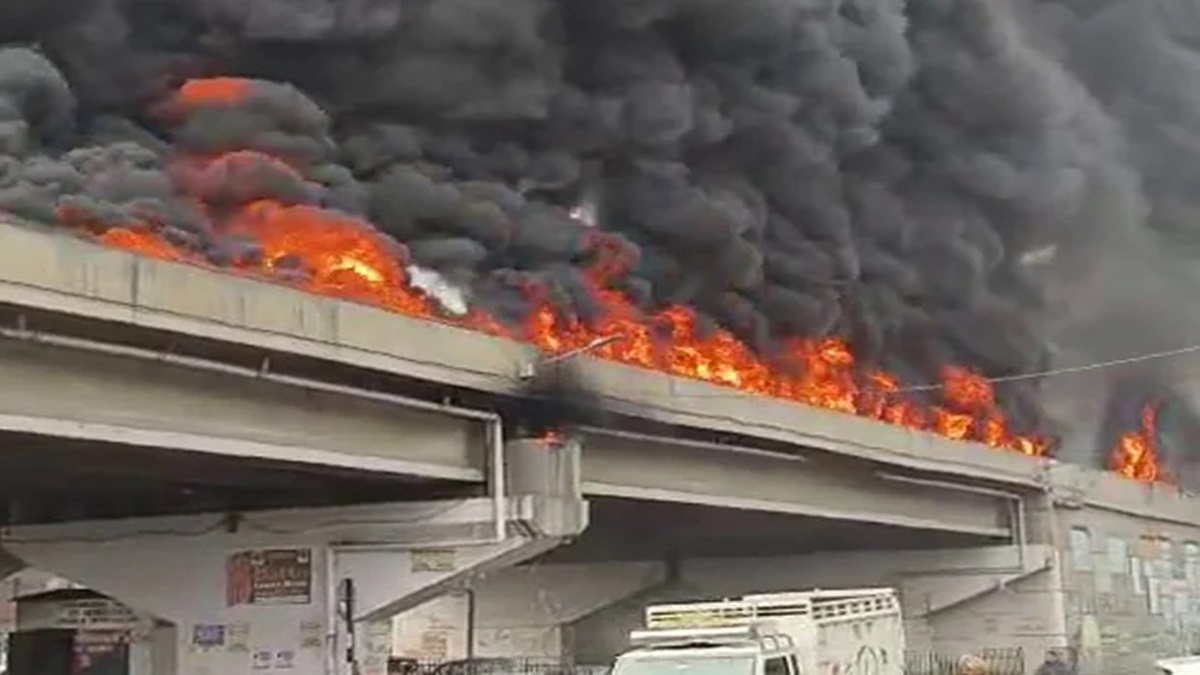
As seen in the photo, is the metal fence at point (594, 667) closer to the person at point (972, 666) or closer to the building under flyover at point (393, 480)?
the person at point (972, 666)

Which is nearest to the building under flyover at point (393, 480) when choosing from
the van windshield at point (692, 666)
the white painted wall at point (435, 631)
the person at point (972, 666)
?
the person at point (972, 666)

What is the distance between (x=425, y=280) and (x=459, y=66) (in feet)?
20.8

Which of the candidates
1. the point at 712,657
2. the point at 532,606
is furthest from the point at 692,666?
the point at 532,606

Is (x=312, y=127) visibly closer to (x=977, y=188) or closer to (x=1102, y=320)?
(x=977, y=188)

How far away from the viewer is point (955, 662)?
32.3 meters

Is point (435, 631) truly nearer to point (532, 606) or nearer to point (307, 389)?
point (532, 606)

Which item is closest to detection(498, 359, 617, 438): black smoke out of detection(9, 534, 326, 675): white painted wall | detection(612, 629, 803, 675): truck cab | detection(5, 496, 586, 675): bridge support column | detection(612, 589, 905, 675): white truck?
detection(5, 496, 586, 675): bridge support column

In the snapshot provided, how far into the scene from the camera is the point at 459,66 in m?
34.5

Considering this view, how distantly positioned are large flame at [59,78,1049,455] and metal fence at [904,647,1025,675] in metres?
5.01

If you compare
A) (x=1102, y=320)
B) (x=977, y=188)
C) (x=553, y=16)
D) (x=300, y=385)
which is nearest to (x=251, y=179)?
(x=553, y=16)

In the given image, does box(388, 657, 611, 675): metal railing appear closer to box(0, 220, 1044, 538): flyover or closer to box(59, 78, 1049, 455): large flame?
box(59, 78, 1049, 455): large flame

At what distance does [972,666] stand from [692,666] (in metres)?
15.5

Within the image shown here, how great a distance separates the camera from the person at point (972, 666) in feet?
98.3

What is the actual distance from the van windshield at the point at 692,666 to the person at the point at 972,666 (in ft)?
48.4
